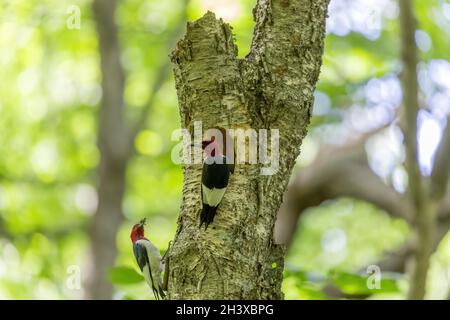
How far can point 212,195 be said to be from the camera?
2.26 m

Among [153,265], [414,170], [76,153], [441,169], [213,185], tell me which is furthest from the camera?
[76,153]

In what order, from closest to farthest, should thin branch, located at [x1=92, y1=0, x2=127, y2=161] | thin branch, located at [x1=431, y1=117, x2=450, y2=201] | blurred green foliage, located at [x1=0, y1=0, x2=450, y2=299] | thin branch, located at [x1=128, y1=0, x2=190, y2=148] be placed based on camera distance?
thin branch, located at [x1=431, y1=117, x2=450, y2=201]
thin branch, located at [x1=92, y1=0, x2=127, y2=161]
thin branch, located at [x1=128, y1=0, x2=190, y2=148]
blurred green foliage, located at [x1=0, y1=0, x2=450, y2=299]

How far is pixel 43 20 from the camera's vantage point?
28.3ft

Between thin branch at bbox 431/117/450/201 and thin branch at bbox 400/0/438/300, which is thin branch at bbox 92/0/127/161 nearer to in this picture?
thin branch at bbox 431/117/450/201

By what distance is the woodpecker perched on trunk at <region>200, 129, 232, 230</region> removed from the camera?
88.8 inches

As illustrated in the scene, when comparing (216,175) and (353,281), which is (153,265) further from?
(353,281)

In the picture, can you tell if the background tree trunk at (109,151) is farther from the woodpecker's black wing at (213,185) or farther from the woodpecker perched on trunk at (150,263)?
the woodpecker's black wing at (213,185)

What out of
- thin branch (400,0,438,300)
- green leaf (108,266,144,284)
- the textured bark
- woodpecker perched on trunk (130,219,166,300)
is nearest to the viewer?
the textured bark

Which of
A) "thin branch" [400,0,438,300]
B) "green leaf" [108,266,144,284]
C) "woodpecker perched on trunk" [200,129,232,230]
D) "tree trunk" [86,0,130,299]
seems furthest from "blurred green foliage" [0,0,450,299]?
"woodpecker perched on trunk" [200,129,232,230]

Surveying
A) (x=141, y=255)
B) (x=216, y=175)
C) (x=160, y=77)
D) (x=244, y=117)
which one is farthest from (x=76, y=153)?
(x=216, y=175)

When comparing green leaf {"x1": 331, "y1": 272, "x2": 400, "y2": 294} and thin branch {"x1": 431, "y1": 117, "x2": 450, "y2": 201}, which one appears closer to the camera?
green leaf {"x1": 331, "y1": 272, "x2": 400, "y2": 294}

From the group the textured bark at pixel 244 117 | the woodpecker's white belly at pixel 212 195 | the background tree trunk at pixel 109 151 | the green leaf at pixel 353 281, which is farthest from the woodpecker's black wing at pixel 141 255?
the background tree trunk at pixel 109 151

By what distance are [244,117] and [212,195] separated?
0.33m
